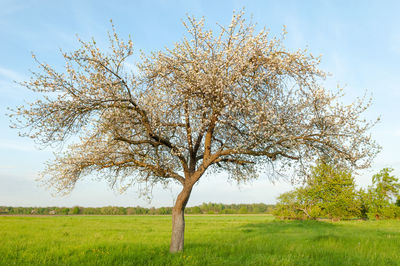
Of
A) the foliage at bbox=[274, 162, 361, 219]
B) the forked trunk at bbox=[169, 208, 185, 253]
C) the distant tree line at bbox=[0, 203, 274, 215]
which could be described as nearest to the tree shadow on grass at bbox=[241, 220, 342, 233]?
the foliage at bbox=[274, 162, 361, 219]

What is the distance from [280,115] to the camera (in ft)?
44.3

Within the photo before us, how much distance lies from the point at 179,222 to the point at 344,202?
41.4m

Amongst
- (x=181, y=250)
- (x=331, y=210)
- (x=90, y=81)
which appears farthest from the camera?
(x=331, y=210)

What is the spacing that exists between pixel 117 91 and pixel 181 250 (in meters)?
8.34

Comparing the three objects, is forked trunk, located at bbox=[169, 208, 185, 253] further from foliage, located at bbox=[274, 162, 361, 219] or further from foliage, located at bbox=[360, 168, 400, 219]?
foliage, located at bbox=[360, 168, 400, 219]

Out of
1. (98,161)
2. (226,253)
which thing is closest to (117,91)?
(98,161)

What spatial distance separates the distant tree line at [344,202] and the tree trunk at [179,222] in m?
35.6

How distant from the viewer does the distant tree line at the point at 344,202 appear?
47062 millimetres

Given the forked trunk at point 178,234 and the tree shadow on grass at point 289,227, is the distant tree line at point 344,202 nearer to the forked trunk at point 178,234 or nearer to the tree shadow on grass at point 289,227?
the tree shadow on grass at point 289,227

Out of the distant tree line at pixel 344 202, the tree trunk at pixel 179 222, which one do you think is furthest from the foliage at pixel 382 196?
the tree trunk at pixel 179 222

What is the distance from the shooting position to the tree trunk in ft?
47.8

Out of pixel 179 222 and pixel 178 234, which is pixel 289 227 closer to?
pixel 178 234

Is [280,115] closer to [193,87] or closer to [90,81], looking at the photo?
[193,87]

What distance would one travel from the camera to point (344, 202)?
47.3 metres
